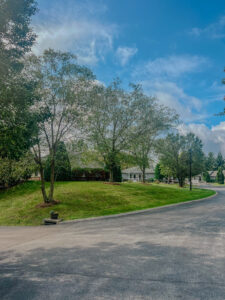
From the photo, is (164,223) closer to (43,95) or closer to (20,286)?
(20,286)

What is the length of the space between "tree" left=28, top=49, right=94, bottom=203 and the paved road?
9.48 m

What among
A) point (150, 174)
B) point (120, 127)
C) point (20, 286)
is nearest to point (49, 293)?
point (20, 286)

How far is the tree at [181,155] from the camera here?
42750 mm

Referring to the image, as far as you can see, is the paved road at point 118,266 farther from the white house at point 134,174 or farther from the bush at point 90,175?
the white house at point 134,174

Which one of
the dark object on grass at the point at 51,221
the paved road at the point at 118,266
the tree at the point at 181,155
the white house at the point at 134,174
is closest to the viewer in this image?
the paved road at the point at 118,266

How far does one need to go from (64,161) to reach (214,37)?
14.1 m

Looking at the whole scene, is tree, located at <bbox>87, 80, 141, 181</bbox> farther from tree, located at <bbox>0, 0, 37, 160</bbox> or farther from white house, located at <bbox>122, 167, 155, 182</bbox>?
white house, located at <bbox>122, 167, 155, 182</bbox>

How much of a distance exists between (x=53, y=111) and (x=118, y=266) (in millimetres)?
14222

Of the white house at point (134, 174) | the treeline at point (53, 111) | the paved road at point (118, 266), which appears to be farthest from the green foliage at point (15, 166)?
the white house at point (134, 174)

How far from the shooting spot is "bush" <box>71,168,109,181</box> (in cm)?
3395

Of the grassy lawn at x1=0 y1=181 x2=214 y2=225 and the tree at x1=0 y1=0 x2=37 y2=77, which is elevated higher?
the tree at x1=0 y1=0 x2=37 y2=77

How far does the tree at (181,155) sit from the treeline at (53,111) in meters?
9.82

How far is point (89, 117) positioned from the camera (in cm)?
1850


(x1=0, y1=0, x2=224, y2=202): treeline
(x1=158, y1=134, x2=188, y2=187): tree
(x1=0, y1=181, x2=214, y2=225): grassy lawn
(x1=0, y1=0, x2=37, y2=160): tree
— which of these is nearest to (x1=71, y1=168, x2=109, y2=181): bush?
(x1=0, y1=0, x2=224, y2=202): treeline
